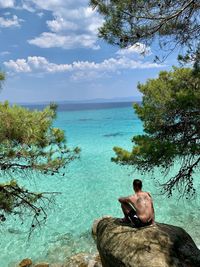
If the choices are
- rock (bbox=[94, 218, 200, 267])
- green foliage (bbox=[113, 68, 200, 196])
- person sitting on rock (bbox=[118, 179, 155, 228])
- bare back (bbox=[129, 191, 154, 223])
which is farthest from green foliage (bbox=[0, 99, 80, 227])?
green foliage (bbox=[113, 68, 200, 196])

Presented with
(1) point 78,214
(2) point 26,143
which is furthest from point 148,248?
(1) point 78,214

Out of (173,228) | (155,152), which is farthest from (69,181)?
(173,228)

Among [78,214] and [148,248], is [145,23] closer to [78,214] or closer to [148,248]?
[148,248]

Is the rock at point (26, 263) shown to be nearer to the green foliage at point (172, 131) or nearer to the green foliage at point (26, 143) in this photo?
the green foliage at point (26, 143)

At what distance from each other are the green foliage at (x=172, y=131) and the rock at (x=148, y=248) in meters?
2.13

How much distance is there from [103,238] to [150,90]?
6.83 meters

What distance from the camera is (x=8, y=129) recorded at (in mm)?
6434

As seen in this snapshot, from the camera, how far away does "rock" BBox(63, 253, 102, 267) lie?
9.43 metres

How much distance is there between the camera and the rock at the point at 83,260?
30.9 ft

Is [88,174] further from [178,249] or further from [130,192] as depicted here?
[178,249]

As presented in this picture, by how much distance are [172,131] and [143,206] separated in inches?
117

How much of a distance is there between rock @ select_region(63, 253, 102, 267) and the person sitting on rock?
3034mm

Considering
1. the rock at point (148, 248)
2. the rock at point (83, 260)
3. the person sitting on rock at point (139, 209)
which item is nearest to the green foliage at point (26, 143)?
the person sitting on rock at point (139, 209)

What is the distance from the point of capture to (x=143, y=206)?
691cm
